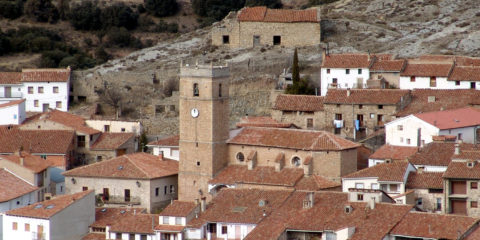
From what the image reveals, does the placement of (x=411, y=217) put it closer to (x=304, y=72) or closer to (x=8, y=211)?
(x=8, y=211)

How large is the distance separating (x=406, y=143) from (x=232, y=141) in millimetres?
→ 10150

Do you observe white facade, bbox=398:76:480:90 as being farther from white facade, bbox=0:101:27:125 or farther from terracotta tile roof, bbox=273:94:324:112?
white facade, bbox=0:101:27:125

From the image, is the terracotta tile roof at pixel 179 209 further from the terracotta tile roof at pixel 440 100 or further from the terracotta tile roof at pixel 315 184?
the terracotta tile roof at pixel 440 100

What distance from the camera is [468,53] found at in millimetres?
101875

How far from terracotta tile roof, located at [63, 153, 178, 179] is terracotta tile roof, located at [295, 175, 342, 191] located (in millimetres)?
8059

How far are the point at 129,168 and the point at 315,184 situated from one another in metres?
11.0

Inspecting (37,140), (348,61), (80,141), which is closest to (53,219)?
(37,140)

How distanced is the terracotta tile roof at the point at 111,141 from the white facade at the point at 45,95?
32.6 feet

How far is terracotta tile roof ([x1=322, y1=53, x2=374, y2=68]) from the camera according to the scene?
94.9 metres

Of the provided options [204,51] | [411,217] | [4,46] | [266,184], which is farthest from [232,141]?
[4,46]

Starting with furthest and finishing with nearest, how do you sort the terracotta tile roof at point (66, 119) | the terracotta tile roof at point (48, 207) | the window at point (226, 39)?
the window at point (226, 39)
the terracotta tile roof at point (66, 119)
the terracotta tile roof at point (48, 207)

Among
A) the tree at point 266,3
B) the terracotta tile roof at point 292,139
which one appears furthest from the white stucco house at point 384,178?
the tree at point 266,3

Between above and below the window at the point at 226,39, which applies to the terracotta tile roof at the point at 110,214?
below

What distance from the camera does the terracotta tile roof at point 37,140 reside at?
88.3 metres
